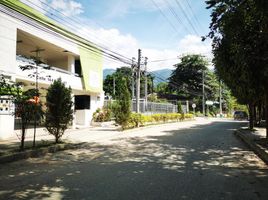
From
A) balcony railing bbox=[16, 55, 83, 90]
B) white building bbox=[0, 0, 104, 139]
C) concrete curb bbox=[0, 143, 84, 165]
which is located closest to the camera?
concrete curb bbox=[0, 143, 84, 165]

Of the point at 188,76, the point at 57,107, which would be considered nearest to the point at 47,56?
the point at 57,107

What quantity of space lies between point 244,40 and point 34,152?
873cm

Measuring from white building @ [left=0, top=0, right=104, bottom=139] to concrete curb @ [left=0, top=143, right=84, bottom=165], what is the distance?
10.6 feet

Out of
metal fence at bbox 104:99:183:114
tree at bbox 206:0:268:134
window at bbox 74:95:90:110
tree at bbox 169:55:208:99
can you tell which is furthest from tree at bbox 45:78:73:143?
tree at bbox 169:55:208:99

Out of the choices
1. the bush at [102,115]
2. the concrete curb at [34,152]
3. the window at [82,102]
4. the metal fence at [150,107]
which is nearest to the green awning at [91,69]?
the window at [82,102]

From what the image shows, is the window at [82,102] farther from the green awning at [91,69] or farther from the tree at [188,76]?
the tree at [188,76]

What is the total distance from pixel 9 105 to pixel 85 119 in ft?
33.7

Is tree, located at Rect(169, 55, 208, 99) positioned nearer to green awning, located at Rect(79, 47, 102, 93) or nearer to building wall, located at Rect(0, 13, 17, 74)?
green awning, located at Rect(79, 47, 102, 93)

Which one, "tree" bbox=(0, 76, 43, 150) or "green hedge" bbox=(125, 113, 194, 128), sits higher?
"tree" bbox=(0, 76, 43, 150)

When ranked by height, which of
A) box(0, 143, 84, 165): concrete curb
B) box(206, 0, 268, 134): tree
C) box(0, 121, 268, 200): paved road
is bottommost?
box(0, 121, 268, 200): paved road

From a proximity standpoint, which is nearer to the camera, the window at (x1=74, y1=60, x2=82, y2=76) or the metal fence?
the window at (x1=74, y1=60, x2=82, y2=76)

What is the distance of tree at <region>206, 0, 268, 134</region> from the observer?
787 cm

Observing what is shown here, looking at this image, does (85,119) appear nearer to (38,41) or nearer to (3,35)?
(38,41)

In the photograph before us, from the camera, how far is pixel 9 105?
1441 cm
